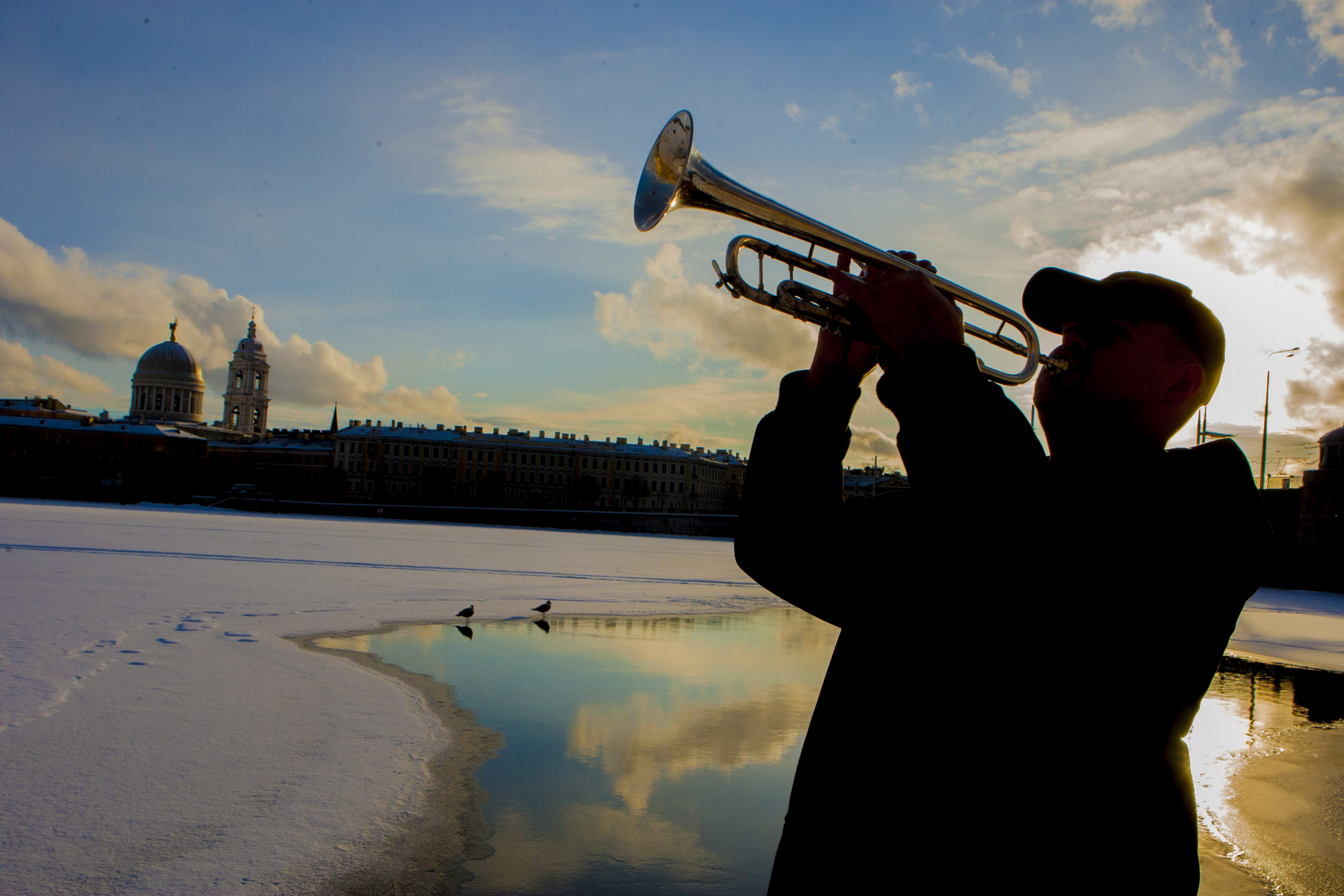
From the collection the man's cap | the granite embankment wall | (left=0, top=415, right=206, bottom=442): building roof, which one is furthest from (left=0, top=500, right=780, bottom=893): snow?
(left=0, top=415, right=206, bottom=442): building roof

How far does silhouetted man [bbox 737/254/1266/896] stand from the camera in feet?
3.96

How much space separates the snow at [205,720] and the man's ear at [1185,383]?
4.06 metres

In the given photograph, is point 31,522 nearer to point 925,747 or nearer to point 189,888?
point 189,888

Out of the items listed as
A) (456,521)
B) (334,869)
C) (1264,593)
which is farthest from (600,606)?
(456,521)

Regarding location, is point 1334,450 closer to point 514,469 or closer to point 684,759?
point 684,759

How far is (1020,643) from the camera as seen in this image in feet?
4.01

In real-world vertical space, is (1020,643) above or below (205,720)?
above

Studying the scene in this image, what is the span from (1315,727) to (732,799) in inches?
253

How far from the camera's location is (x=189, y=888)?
3938mm

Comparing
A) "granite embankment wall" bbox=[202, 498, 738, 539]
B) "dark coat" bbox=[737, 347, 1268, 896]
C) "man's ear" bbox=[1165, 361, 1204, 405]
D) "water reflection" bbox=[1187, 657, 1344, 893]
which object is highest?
"man's ear" bbox=[1165, 361, 1204, 405]

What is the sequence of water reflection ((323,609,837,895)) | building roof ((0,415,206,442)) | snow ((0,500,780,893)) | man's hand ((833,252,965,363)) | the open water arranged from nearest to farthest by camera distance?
man's hand ((833,252,965,363)), snow ((0,500,780,893)), water reflection ((323,609,837,895)), the open water, building roof ((0,415,206,442))

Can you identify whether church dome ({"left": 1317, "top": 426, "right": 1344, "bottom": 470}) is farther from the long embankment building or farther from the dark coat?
the long embankment building

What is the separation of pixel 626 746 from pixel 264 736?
2448 millimetres

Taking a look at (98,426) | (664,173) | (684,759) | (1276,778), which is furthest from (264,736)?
(98,426)
